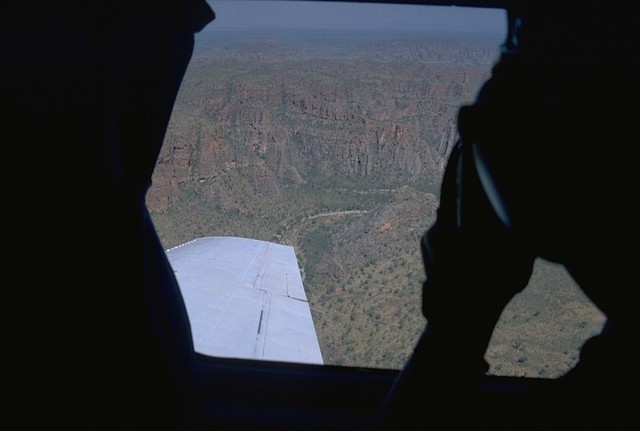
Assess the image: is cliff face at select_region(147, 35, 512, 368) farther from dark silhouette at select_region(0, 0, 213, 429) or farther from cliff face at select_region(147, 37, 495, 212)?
dark silhouette at select_region(0, 0, 213, 429)

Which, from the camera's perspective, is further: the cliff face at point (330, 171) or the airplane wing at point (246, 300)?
the cliff face at point (330, 171)

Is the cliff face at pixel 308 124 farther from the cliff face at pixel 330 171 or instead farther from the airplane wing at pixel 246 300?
the airplane wing at pixel 246 300

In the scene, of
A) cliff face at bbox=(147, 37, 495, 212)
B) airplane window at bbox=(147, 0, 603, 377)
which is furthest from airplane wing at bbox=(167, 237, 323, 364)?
cliff face at bbox=(147, 37, 495, 212)

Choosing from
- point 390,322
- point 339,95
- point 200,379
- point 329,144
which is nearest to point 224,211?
point 329,144

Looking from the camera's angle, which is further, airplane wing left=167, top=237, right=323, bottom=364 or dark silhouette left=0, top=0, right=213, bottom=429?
airplane wing left=167, top=237, right=323, bottom=364

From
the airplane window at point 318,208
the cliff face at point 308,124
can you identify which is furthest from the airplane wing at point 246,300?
the cliff face at point 308,124

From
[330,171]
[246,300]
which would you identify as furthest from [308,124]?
[246,300]

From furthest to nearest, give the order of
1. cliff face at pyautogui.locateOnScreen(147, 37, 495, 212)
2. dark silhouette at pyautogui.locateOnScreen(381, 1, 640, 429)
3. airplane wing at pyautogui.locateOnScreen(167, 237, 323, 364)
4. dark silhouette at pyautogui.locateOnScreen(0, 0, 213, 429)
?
cliff face at pyautogui.locateOnScreen(147, 37, 495, 212) < airplane wing at pyautogui.locateOnScreen(167, 237, 323, 364) < dark silhouette at pyautogui.locateOnScreen(0, 0, 213, 429) < dark silhouette at pyautogui.locateOnScreen(381, 1, 640, 429)
